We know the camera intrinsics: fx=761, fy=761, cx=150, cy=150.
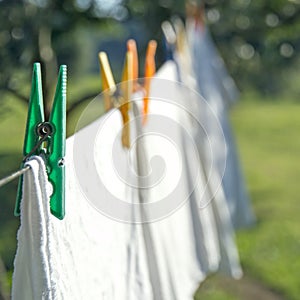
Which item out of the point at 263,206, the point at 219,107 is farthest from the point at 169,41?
the point at 263,206

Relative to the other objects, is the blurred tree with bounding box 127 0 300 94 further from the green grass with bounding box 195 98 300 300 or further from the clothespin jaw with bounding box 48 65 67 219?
the clothespin jaw with bounding box 48 65 67 219

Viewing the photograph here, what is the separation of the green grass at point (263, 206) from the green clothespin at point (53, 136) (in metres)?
2.03

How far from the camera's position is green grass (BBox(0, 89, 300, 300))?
424 centimetres

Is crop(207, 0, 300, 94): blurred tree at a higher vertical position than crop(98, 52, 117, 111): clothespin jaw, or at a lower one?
higher

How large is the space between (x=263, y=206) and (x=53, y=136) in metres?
5.43

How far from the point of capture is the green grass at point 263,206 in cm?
424

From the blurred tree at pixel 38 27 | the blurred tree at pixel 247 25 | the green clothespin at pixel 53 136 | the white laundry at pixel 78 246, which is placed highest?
the blurred tree at pixel 247 25

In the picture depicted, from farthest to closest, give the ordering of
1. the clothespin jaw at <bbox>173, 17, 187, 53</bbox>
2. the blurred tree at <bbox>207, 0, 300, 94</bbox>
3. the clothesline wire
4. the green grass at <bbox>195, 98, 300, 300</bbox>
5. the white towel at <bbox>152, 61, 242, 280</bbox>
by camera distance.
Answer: the blurred tree at <bbox>207, 0, 300, 94</bbox> < the green grass at <bbox>195, 98, 300, 300</bbox> < the clothespin jaw at <bbox>173, 17, 187, 53</bbox> < the white towel at <bbox>152, 61, 242, 280</bbox> < the clothesline wire

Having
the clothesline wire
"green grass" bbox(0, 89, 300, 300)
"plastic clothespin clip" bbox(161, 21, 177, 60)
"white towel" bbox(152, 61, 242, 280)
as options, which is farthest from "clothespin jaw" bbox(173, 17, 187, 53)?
the clothesline wire

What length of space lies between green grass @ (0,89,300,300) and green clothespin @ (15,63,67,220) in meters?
2.03

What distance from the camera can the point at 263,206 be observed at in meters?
6.60

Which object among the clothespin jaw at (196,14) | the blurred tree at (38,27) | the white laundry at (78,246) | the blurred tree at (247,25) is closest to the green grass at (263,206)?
the blurred tree at (38,27)

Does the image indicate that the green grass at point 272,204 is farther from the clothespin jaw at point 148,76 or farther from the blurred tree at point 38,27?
the clothespin jaw at point 148,76

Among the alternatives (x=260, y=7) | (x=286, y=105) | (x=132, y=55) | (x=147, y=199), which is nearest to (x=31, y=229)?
(x=147, y=199)
